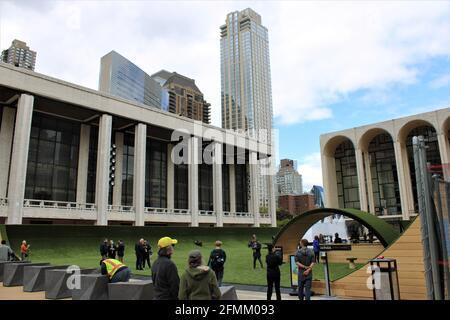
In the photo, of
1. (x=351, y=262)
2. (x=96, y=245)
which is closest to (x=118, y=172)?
(x=96, y=245)

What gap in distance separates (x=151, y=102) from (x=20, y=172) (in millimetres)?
124361

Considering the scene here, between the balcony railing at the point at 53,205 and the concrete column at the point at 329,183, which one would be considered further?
the concrete column at the point at 329,183

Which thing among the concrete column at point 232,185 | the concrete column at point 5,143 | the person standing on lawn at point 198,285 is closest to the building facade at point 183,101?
the concrete column at point 232,185

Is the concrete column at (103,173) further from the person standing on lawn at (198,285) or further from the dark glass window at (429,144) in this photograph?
the dark glass window at (429,144)

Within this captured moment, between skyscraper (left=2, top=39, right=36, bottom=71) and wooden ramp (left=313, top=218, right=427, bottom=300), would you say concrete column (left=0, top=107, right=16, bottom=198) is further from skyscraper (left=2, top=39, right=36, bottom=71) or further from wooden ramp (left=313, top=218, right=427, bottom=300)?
skyscraper (left=2, top=39, right=36, bottom=71)

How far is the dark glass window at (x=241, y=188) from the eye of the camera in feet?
209

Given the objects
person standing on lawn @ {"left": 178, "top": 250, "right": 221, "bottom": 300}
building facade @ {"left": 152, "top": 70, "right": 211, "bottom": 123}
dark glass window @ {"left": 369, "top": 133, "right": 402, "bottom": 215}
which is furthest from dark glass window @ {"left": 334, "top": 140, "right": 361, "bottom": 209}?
building facade @ {"left": 152, "top": 70, "right": 211, "bottom": 123}

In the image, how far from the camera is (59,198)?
39.7 meters

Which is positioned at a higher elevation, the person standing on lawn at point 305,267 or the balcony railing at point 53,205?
the balcony railing at point 53,205

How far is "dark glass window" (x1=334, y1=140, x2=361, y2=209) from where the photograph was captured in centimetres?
5338

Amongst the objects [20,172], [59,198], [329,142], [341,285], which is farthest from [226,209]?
[341,285]

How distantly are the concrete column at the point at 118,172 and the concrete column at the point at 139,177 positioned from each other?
112 inches

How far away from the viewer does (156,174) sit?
50219 millimetres

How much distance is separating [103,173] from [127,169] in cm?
795
